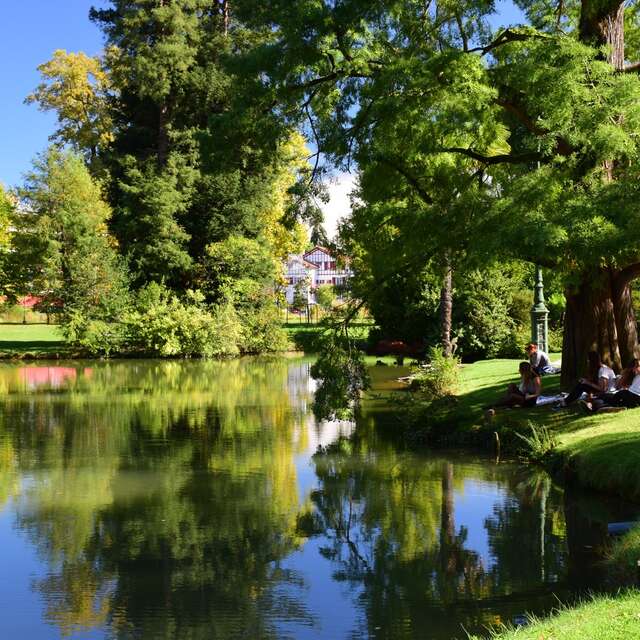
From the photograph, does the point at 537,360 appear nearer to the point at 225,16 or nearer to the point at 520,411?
the point at 520,411

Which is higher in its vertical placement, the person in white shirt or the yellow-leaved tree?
the yellow-leaved tree

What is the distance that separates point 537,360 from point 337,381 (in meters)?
5.25

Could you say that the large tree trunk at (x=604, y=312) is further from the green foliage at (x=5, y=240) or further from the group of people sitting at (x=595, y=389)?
the green foliage at (x=5, y=240)

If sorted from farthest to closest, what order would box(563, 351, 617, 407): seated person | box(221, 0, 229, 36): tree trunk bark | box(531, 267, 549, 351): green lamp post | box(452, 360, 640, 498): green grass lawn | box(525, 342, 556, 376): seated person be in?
box(221, 0, 229, 36): tree trunk bark < box(531, 267, 549, 351): green lamp post < box(525, 342, 556, 376): seated person < box(563, 351, 617, 407): seated person < box(452, 360, 640, 498): green grass lawn

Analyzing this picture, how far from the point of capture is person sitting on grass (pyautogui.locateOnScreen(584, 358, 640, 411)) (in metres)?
14.2

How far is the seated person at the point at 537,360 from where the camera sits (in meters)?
18.6

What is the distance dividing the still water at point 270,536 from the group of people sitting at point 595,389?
1888mm

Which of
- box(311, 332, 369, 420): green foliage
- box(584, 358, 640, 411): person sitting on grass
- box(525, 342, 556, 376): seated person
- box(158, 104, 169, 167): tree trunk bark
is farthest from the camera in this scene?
box(158, 104, 169, 167): tree trunk bark

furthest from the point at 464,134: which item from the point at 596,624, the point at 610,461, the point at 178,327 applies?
the point at 178,327

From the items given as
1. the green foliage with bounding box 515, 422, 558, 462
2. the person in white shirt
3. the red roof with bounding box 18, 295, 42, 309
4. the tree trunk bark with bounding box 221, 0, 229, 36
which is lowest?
the green foliage with bounding box 515, 422, 558, 462

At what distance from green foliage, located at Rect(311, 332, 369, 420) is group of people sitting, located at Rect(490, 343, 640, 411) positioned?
2.80 meters

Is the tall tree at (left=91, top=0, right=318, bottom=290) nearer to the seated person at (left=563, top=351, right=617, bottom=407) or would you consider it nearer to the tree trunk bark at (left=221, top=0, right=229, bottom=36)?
the tree trunk bark at (left=221, top=0, right=229, bottom=36)

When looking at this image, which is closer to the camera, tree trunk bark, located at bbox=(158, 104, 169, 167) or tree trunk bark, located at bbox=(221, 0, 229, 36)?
tree trunk bark, located at bbox=(158, 104, 169, 167)

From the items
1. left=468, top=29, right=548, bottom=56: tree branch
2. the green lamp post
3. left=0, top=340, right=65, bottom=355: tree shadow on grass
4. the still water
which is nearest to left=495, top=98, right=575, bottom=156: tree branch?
left=468, top=29, right=548, bottom=56: tree branch
